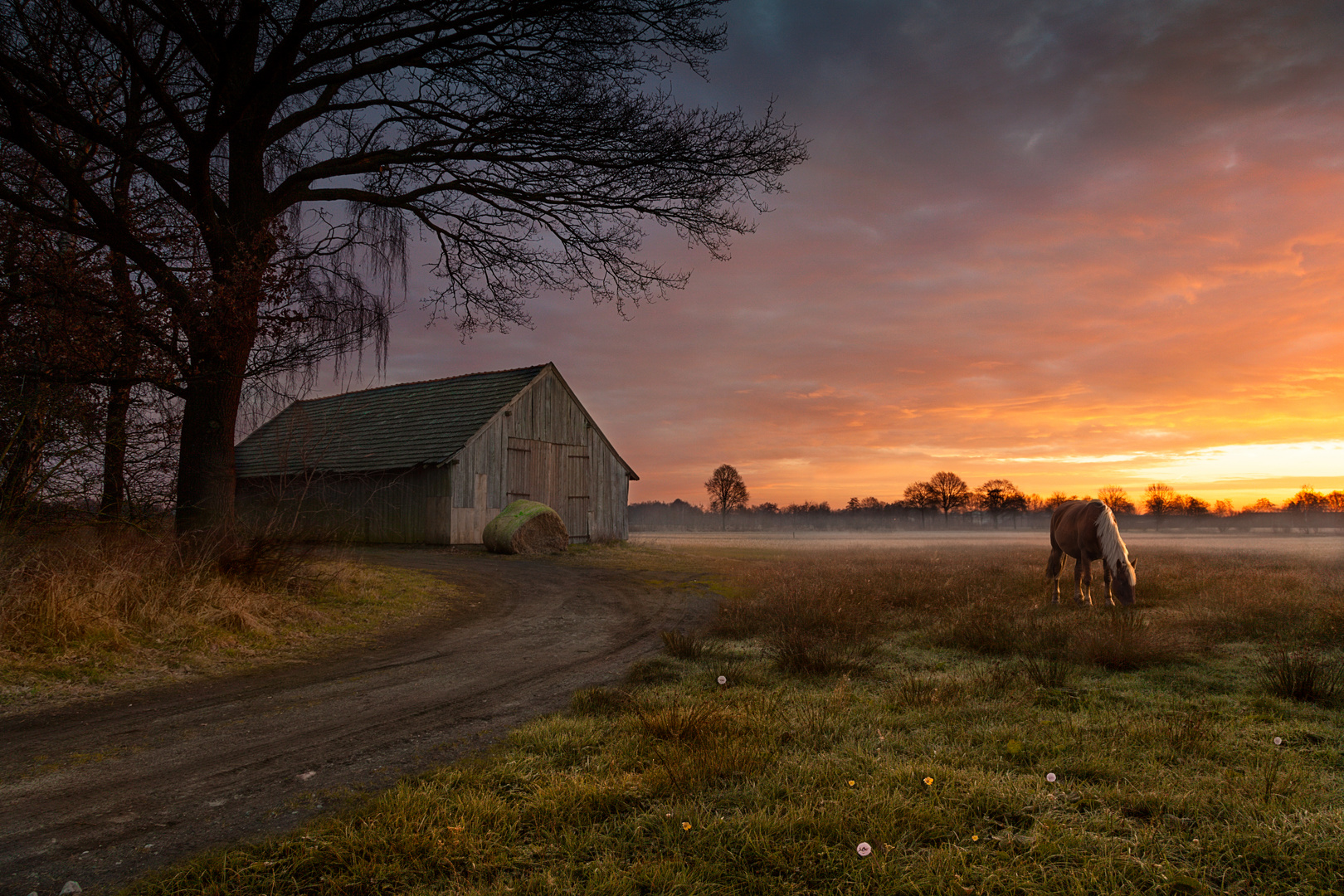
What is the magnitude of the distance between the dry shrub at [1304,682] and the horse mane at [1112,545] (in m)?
5.35

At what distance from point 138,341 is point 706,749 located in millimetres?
9411

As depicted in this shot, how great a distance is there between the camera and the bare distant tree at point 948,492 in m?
97.4

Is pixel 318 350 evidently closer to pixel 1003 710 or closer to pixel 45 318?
pixel 45 318

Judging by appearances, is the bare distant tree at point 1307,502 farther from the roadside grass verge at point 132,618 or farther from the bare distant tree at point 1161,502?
the roadside grass verge at point 132,618

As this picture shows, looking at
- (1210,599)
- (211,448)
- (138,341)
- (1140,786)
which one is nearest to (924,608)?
(1210,599)

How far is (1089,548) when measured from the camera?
12.7 meters

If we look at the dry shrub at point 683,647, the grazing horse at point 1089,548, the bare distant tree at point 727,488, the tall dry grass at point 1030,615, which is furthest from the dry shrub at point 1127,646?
the bare distant tree at point 727,488

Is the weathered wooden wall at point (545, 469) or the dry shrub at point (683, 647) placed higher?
the weathered wooden wall at point (545, 469)

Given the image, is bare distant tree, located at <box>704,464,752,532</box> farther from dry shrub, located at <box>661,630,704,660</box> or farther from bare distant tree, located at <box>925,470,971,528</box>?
dry shrub, located at <box>661,630,704,660</box>

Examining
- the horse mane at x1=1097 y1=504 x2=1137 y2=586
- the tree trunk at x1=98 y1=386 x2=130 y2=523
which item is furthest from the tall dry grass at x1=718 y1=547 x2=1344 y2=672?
the tree trunk at x1=98 y1=386 x2=130 y2=523

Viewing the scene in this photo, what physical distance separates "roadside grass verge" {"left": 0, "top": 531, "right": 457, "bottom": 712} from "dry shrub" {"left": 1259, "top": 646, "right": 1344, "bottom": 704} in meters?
9.88

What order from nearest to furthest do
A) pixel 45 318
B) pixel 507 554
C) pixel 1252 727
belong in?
pixel 1252 727 < pixel 45 318 < pixel 507 554

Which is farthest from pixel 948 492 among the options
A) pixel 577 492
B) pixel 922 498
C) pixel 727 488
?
pixel 577 492

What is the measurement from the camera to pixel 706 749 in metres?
4.47
